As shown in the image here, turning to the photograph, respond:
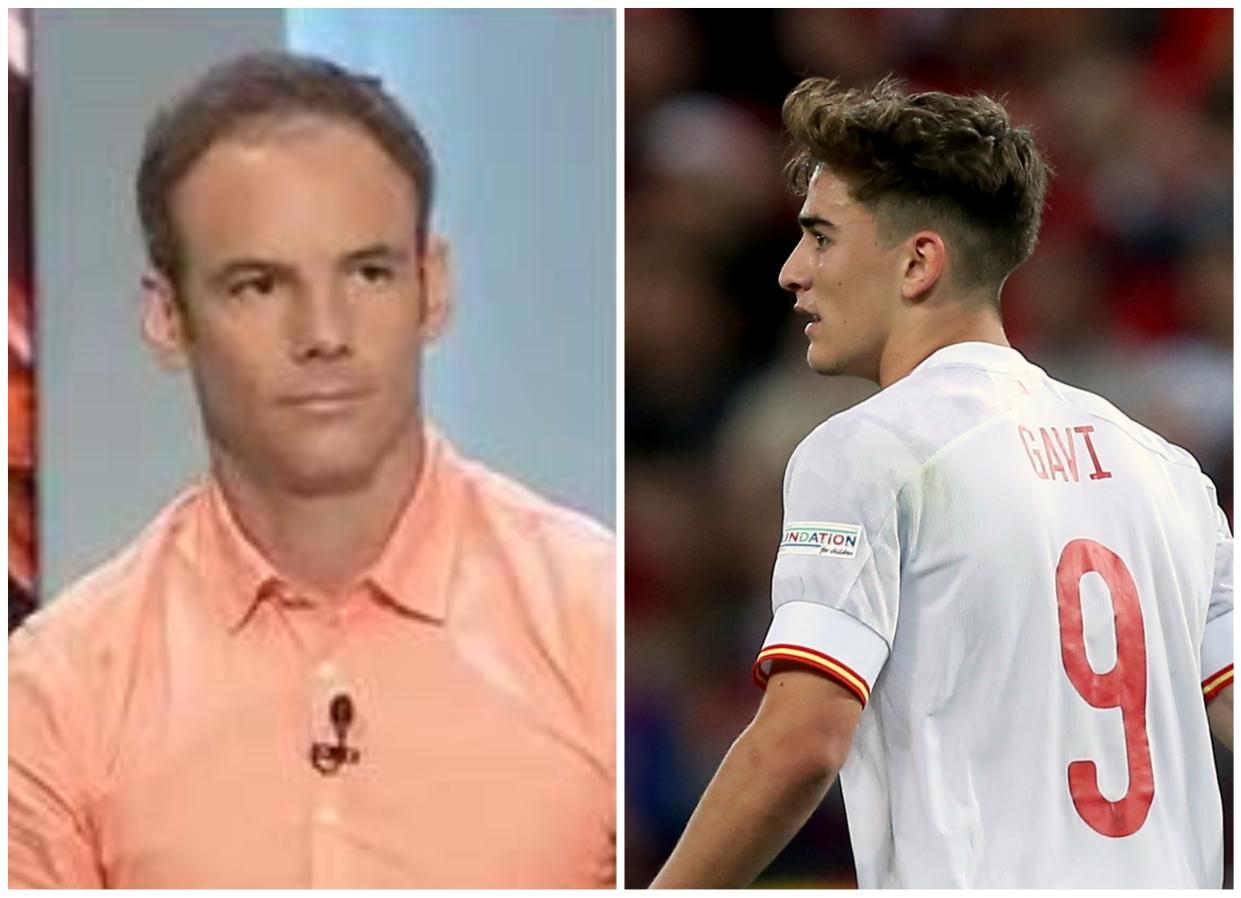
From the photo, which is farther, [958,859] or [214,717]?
[214,717]

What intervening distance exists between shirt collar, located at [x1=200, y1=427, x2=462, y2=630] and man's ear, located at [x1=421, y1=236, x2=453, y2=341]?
0.52 feet

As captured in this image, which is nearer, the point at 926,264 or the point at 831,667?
the point at 831,667

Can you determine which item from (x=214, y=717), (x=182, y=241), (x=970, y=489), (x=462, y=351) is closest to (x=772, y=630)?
(x=970, y=489)

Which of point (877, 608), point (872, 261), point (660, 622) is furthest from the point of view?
point (660, 622)

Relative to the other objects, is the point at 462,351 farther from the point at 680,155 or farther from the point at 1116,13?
the point at 1116,13

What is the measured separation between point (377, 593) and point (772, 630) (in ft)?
2.16

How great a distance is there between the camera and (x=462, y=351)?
298cm

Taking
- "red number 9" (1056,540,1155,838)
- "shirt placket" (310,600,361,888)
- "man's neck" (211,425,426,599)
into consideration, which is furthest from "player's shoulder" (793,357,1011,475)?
"shirt placket" (310,600,361,888)

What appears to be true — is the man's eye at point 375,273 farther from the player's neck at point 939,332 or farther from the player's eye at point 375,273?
the player's neck at point 939,332

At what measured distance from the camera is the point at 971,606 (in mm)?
2646

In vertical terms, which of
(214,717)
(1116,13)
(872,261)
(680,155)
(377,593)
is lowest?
(214,717)

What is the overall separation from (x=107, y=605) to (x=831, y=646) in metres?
1.11

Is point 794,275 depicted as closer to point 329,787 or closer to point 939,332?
point 939,332

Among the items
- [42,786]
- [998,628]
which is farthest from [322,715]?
[998,628]
